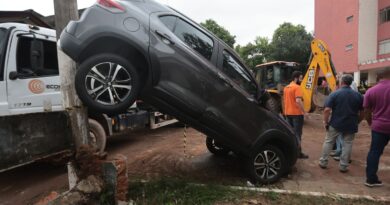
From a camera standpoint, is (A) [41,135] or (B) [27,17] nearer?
(A) [41,135]

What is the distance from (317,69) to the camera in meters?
9.73

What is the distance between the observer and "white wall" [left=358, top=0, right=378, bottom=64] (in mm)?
24625

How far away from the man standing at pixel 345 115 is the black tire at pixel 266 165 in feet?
3.95

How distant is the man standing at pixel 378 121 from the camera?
469 cm

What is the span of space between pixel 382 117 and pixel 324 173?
1421 mm

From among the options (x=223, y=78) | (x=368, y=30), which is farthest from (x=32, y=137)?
(x=368, y=30)

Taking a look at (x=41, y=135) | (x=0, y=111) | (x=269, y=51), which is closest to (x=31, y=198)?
(x=41, y=135)

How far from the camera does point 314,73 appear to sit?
9766 millimetres

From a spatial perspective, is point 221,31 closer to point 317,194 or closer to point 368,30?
point 368,30

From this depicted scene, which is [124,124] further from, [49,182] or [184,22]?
[184,22]

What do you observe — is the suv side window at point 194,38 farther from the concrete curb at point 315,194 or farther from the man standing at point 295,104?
the man standing at point 295,104

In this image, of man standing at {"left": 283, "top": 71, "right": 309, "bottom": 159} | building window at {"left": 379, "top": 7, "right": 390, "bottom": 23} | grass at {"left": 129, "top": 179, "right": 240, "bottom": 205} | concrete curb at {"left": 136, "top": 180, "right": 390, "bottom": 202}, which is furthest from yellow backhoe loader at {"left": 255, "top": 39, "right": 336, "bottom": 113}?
building window at {"left": 379, "top": 7, "right": 390, "bottom": 23}

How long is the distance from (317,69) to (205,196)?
6.97m

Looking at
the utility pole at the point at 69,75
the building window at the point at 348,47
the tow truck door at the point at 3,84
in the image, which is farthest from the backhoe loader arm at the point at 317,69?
the building window at the point at 348,47
